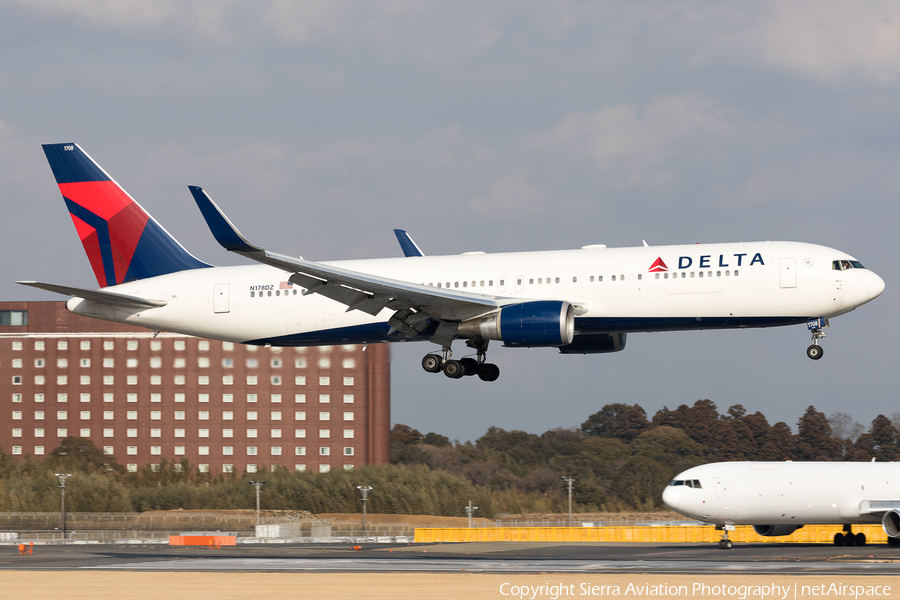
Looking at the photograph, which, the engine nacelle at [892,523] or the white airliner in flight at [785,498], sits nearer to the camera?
the engine nacelle at [892,523]

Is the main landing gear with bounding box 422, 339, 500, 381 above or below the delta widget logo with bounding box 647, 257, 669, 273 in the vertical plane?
below

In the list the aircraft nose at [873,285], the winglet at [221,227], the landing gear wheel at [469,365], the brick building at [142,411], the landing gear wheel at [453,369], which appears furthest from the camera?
the brick building at [142,411]

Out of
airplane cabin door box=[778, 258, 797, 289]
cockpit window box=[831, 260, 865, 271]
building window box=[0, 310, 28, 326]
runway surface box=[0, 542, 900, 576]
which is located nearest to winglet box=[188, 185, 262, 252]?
runway surface box=[0, 542, 900, 576]

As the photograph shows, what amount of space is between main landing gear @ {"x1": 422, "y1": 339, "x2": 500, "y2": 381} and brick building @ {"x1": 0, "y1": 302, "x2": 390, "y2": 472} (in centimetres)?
2358

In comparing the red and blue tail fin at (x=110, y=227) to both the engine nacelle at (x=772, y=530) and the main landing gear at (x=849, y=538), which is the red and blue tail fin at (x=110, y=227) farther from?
the main landing gear at (x=849, y=538)

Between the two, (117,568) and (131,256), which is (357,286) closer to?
(131,256)

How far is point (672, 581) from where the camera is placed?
1278 inches

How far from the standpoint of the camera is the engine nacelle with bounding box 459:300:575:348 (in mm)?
35188

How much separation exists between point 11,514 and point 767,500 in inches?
2228

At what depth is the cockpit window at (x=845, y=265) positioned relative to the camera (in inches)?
1375

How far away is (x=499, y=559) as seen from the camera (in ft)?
142

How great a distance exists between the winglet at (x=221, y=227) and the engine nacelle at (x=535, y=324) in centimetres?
924

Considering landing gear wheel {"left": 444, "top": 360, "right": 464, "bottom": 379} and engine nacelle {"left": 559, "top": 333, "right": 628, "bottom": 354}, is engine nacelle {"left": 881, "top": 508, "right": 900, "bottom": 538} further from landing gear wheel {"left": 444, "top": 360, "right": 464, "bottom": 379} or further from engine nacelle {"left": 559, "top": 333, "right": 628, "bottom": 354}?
landing gear wheel {"left": 444, "top": 360, "right": 464, "bottom": 379}

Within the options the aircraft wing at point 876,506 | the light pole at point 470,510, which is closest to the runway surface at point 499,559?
the aircraft wing at point 876,506
